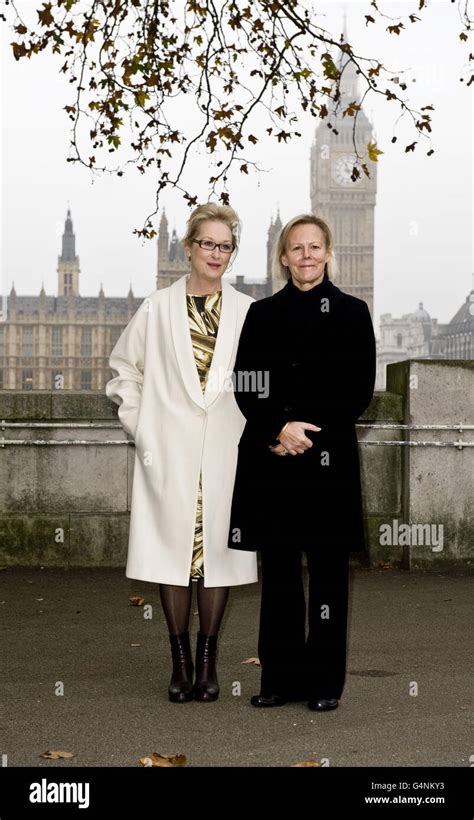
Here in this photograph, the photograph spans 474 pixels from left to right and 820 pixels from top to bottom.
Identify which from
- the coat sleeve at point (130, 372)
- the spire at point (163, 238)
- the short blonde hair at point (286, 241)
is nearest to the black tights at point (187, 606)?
the coat sleeve at point (130, 372)

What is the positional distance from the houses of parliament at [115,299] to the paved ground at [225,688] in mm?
97204

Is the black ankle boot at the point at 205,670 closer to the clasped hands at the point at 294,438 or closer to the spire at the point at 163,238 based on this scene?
the clasped hands at the point at 294,438

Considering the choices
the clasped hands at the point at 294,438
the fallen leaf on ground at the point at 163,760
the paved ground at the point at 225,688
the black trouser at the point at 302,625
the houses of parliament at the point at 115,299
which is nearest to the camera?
the fallen leaf on ground at the point at 163,760

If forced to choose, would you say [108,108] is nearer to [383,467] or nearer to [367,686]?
[383,467]

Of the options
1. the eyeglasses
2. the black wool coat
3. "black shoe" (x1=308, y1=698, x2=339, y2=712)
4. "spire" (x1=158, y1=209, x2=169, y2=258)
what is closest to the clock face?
"spire" (x1=158, y1=209, x2=169, y2=258)

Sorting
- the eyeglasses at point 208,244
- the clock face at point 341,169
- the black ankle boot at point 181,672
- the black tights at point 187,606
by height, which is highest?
the clock face at point 341,169

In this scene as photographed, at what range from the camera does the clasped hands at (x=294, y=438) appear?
12.0 ft

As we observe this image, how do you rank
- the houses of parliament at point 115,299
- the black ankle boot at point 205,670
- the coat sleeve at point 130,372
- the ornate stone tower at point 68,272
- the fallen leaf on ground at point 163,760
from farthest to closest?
1. the ornate stone tower at point 68,272
2. the houses of parliament at point 115,299
3. the coat sleeve at point 130,372
4. the black ankle boot at point 205,670
5. the fallen leaf on ground at point 163,760

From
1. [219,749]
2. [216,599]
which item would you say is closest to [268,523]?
[216,599]

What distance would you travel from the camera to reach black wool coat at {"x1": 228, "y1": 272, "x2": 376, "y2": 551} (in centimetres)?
371

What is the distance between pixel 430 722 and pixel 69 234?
13303 cm

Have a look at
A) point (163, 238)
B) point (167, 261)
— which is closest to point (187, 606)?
point (167, 261)

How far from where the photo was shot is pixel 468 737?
345 cm

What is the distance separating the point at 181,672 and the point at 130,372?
41.3 inches
